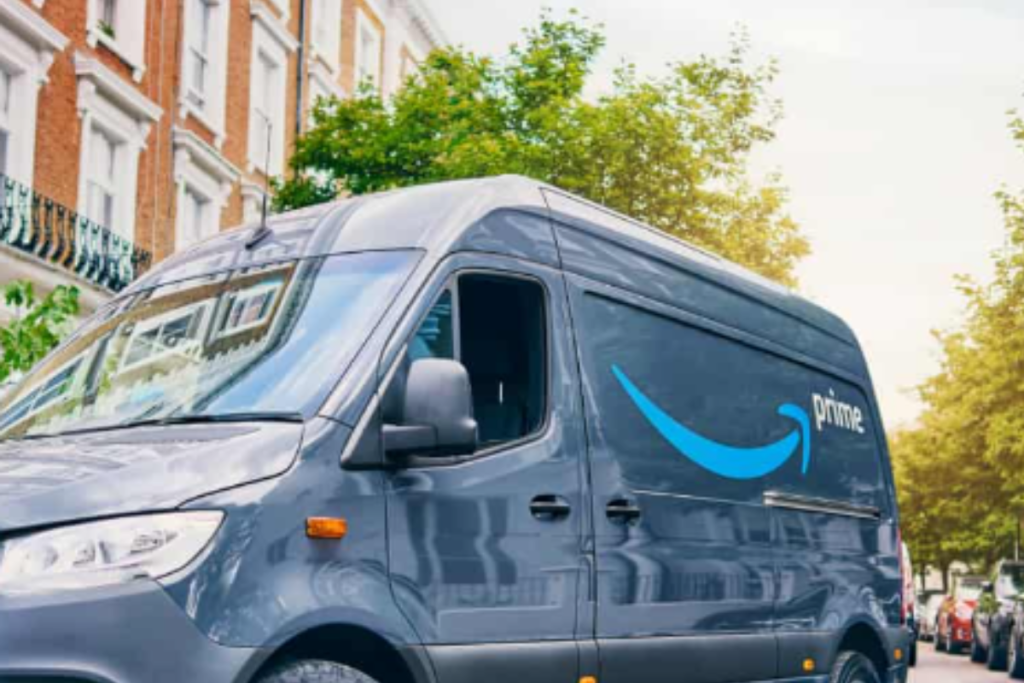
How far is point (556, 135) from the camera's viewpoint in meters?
26.5

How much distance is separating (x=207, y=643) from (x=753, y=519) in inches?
144

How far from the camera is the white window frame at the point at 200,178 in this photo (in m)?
26.1

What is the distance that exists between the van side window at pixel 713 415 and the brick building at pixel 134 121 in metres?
12.5

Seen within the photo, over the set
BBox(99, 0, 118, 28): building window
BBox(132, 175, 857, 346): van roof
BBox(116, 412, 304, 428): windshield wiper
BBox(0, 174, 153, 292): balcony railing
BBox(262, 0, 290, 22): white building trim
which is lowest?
BBox(116, 412, 304, 428): windshield wiper

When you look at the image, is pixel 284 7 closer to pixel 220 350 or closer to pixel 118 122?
pixel 118 122

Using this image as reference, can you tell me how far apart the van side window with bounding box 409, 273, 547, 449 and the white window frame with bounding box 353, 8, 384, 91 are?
30.8 meters

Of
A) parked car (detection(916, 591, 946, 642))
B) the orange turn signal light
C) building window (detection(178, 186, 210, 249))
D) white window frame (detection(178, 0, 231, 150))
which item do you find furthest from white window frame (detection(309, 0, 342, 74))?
the orange turn signal light

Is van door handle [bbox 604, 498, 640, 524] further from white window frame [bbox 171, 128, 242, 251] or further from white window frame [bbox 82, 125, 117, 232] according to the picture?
white window frame [bbox 171, 128, 242, 251]

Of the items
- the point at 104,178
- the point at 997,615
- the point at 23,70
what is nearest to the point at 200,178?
the point at 104,178

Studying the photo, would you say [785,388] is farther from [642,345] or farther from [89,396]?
[89,396]

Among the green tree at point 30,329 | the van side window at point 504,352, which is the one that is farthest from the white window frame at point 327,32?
the van side window at point 504,352

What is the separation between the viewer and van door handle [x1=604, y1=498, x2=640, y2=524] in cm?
616

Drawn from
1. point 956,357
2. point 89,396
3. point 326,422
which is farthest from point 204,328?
point 956,357

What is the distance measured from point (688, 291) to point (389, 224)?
Answer: 6.92 ft
